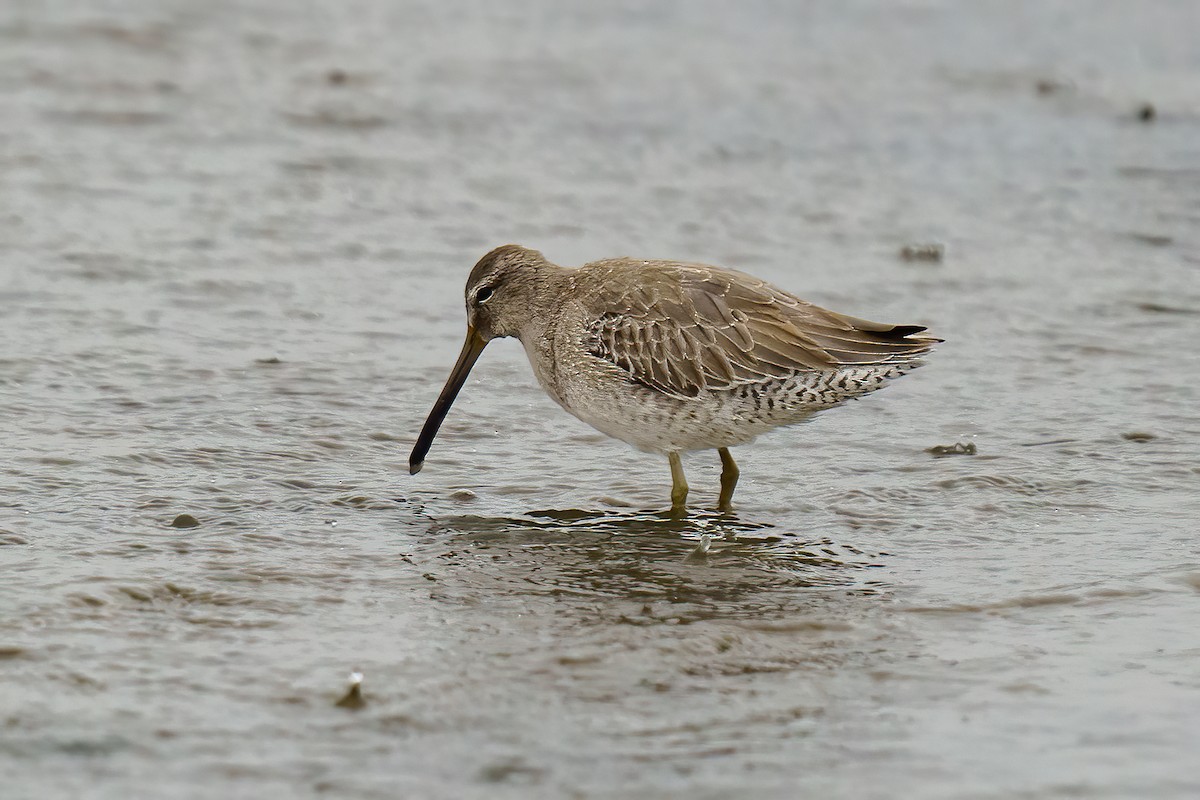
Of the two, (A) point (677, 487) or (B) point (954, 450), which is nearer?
(A) point (677, 487)

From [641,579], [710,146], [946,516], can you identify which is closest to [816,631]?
[641,579]

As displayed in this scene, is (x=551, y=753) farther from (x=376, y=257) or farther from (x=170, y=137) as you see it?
(x=170, y=137)

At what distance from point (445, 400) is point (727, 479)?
1108 mm

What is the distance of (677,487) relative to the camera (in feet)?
19.9

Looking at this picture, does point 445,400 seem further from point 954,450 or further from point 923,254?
point 923,254

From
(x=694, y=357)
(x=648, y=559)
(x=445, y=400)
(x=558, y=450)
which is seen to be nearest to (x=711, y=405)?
(x=694, y=357)

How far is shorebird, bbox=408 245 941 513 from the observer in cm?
590

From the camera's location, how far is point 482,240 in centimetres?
917

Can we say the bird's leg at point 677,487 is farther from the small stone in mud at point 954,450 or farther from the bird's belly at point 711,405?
the small stone in mud at point 954,450

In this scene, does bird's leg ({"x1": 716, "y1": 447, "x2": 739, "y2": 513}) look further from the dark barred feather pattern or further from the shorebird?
the dark barred feather pattern

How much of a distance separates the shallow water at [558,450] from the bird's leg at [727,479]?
0.24 ft

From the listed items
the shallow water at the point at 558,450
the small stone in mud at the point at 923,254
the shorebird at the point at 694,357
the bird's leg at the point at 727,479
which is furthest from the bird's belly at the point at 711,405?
the small stone in mud at the point at 923,254

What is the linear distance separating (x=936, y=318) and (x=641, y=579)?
3.40 metres

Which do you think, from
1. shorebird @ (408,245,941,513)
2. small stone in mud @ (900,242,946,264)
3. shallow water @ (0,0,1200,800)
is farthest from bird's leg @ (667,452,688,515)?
small stone in mud @ (900,242,946,264)
